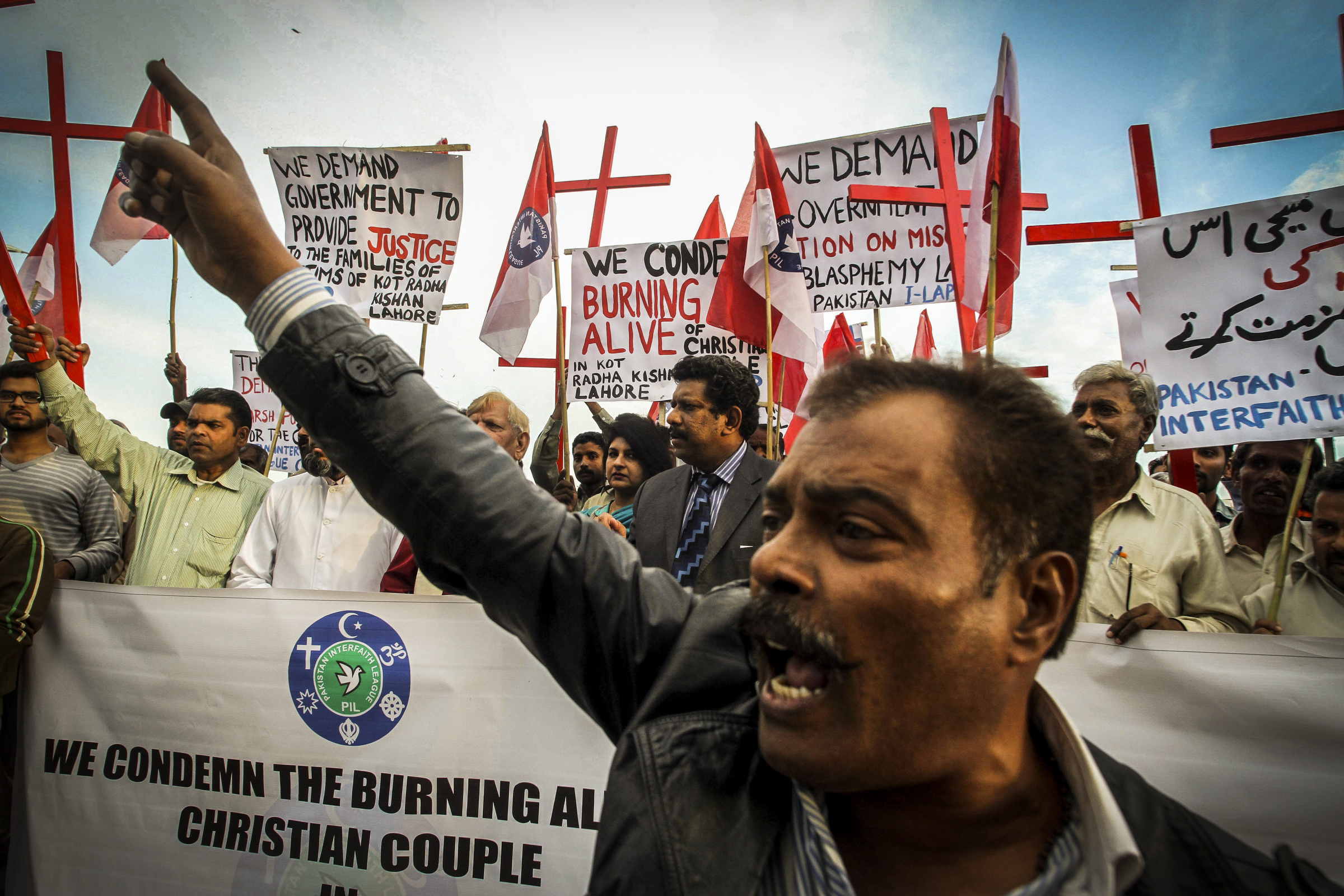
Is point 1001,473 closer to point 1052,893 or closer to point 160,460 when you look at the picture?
point 1052,893

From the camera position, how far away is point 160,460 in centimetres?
493

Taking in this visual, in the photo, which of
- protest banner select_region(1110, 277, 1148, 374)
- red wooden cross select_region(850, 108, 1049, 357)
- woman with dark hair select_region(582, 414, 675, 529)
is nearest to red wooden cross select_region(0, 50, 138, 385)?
woman with dark hair select_region(582, 414, 675, 529)

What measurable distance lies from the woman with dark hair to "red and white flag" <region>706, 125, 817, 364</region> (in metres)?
0.87

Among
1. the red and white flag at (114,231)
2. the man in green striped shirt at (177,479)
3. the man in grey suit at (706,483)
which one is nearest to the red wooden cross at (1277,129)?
the man in grey suit at (706,483)

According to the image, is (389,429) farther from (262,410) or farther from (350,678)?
(262,410)

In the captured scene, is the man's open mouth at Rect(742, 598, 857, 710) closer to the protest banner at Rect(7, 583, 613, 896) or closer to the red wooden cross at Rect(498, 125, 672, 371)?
the protest banner at Rect(7, 583, 613, 896)

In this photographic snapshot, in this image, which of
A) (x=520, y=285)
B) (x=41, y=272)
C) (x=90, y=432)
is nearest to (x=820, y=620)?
(x=90, y=432)

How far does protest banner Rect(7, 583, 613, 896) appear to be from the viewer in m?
2.43

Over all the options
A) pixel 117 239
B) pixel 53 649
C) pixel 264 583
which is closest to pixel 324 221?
pixel 117 239

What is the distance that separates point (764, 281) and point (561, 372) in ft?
5.70

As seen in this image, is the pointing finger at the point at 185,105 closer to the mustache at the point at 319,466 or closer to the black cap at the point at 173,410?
the mustache at the point at 319,466

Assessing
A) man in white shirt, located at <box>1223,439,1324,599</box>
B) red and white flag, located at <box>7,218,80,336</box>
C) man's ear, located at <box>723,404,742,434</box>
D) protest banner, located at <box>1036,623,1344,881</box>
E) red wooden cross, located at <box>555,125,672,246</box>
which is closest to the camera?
protest banner, located at <box>1036,623,1344,881</box>

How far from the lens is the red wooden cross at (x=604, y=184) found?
27.8 ft

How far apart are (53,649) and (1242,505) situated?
17.0 feet
